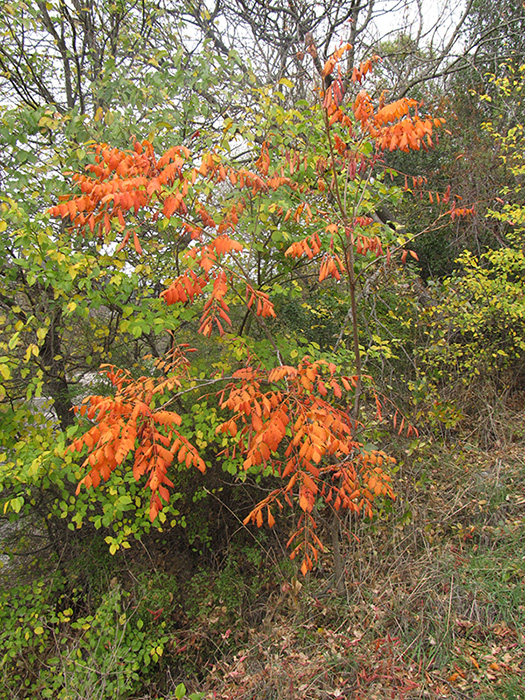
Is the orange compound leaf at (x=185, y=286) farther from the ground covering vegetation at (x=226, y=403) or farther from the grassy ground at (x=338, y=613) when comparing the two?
the grassy ground at (x=338, y=613)

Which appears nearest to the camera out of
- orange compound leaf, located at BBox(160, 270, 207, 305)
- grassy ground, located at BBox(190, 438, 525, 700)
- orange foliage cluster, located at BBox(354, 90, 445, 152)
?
orange compound leaf, located at BBox(160, 270, 207, 305)

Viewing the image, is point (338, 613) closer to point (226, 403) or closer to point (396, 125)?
point (226, 403)

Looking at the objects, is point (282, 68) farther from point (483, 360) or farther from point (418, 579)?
point (418, 579)

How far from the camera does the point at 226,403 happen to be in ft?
6.07

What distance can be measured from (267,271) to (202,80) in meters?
1.69

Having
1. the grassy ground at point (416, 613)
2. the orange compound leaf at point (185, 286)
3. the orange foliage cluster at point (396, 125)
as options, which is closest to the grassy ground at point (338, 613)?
the grassy ground at point (416, 613)

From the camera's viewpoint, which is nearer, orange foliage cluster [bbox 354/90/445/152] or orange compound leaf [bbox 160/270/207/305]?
orange compound leaf [bbox 160/270/207/305]

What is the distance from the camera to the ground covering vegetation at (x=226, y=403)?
2076 millimetres

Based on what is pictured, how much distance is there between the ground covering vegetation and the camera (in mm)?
2076

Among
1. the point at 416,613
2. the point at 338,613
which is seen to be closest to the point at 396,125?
the point at 416,613

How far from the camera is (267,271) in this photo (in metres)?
4.02

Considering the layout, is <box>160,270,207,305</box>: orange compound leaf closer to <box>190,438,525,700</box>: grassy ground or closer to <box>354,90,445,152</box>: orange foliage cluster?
<box>354,90,445,152</box>: orange foliage cluster

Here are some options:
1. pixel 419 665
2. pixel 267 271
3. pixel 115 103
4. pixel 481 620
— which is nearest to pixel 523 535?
pixel 481 620

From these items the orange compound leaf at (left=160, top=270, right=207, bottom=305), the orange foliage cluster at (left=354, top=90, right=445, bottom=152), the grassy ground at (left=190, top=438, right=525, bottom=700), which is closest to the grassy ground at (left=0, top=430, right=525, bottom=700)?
the grassy ground at (left=190, top=438, right=525, bottom=700)
